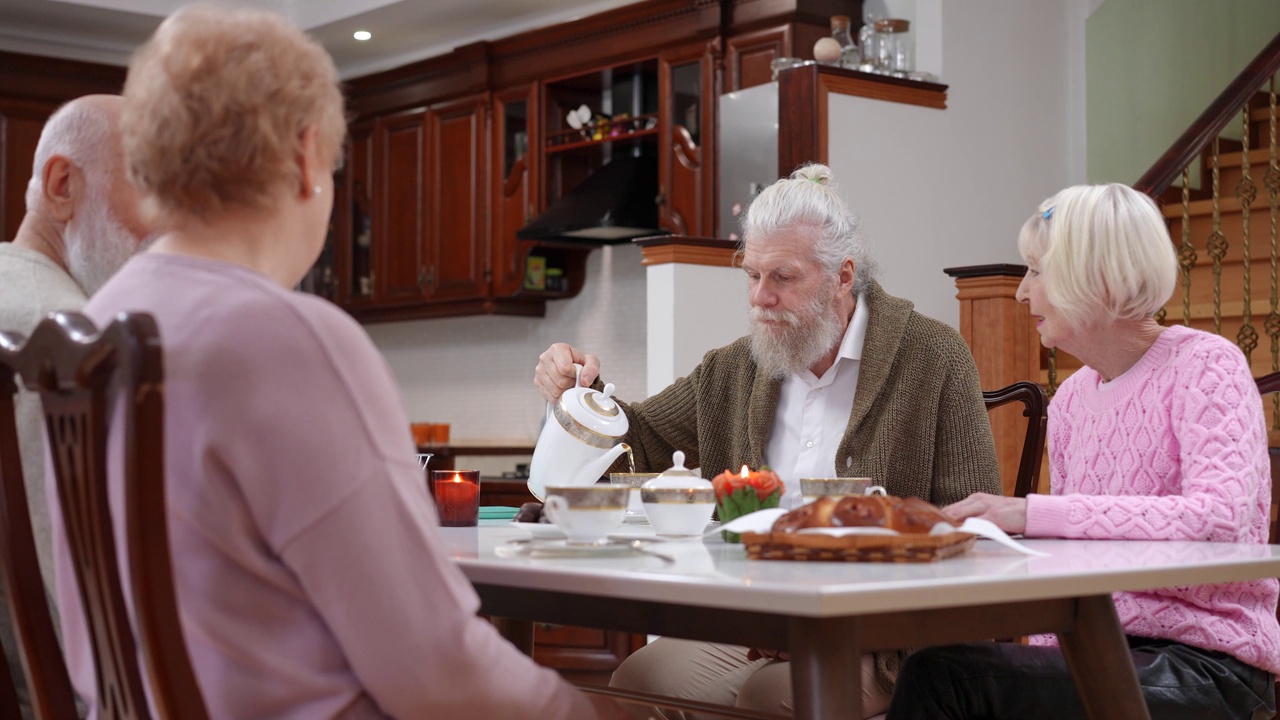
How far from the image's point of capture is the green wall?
21.2 feet

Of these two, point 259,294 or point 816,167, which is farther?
point 816,167

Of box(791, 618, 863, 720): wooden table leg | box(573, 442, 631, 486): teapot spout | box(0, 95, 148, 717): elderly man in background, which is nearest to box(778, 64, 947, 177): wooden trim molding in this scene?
box(573, 442, 631, 486): teapot spout

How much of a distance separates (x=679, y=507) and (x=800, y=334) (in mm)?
850

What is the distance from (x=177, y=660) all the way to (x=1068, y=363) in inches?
193

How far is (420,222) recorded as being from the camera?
25.3 ft

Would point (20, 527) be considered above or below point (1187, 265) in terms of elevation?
below

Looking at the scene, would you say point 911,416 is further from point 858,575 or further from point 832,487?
point 858,575

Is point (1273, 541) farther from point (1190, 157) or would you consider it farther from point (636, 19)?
point (636, 19)

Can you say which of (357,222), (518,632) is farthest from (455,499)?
(357,222)

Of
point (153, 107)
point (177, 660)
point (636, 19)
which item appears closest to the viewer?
point (177, 660)

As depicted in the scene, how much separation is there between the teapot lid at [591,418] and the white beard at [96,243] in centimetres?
66

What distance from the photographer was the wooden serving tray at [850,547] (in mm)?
1542

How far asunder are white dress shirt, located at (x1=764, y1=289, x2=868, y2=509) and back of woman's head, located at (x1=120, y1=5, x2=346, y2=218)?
4.87 ft

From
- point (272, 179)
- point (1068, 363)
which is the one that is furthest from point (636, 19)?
point (272, 179)
